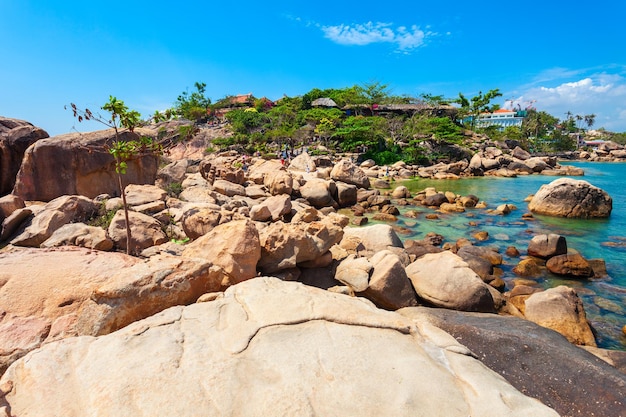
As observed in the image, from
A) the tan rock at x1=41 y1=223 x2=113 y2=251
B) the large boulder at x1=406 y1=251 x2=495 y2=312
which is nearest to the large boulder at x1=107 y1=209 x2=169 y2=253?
the tan rock at x1=41 y1=223 x2=113 y2=251

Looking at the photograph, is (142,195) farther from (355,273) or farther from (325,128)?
(325,128)

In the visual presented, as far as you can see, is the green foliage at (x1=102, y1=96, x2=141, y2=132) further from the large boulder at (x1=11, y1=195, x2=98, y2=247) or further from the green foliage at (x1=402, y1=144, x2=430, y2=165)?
the green foliage at (x1=402, y1=144, x2=430, y2=165)

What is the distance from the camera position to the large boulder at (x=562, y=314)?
18.8ft

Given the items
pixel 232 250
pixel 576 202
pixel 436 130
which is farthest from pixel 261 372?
pixel 436 130

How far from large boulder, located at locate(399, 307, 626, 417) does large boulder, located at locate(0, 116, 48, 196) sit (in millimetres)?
15648

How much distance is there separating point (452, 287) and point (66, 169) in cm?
1305

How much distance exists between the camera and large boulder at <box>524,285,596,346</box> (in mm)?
5719

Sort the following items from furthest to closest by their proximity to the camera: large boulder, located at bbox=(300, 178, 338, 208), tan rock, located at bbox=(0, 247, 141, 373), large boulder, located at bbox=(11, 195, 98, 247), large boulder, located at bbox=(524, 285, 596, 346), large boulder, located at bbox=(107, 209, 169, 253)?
large boulder, located at bbox=(300, 178, 338, 208) < large boulder, located at bbox=(11, 195, 98, 247) < large boulder, located at bbox=(107, 209, 169, 253) < large boulder, located at bbox=(524, 285, 596, 346) < tan rock, located at bbox=(0, 247, 141, 373)

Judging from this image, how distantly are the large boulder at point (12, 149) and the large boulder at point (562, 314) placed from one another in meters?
17.4

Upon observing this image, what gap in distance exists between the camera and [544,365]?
4398 mm

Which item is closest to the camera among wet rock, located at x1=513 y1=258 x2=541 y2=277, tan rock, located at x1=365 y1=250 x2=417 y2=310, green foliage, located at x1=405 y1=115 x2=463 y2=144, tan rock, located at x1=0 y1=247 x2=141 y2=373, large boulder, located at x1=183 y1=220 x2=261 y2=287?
tan rock, located at x1=0 y1=247 x2=141 y2=373

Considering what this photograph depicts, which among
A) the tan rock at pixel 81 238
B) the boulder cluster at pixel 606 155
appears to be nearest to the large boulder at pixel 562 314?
the tan rock at pixel 81 238

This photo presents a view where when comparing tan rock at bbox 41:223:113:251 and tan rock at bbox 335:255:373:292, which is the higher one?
tan rock at bbox 41:223:113:251

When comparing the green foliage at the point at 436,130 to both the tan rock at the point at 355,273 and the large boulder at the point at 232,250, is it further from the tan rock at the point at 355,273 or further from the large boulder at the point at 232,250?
the large boulder at the point at 232,250
